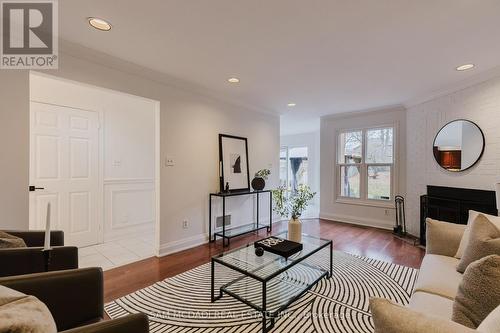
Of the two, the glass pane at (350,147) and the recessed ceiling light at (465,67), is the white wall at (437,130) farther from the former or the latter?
the glass pane at (350,147)

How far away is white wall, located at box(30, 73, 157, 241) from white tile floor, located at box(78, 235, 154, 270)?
312 millimetres

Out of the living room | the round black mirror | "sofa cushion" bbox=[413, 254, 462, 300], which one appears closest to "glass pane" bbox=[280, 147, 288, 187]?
the living room

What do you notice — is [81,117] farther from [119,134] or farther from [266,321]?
[266,321]

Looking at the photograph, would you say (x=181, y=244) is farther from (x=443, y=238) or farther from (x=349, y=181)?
(x=349, y=181)

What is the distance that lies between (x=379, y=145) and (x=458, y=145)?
4.83 ft

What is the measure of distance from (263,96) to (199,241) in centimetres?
261

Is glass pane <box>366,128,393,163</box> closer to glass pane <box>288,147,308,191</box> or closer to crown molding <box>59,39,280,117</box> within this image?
crown molding <box>59,39,280,117</box>

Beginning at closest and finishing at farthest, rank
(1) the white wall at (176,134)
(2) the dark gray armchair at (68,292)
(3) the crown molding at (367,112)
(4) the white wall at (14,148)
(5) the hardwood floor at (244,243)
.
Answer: (2) the dark gray armchair at (68,292) → (4) the white wall at (14,148) → (1) the white wall at (176,134) → (5) the hardwood floor at (244,243) → (3) the crown molding at (367,112)

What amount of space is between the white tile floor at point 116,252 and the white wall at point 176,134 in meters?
0.42

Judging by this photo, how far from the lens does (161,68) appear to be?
9.75 feet

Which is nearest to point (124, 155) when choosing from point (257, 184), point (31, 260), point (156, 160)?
point (156, 160)

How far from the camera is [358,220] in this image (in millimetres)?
5113

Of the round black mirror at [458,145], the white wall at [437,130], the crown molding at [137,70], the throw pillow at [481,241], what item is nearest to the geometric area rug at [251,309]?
the throw pillow at [481,241]

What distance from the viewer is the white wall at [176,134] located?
2.19 m
